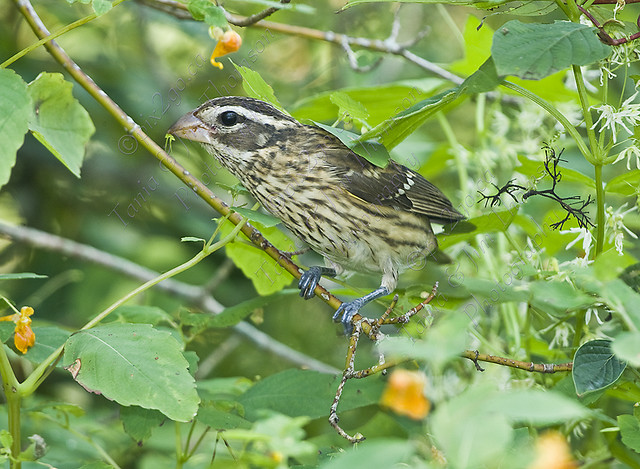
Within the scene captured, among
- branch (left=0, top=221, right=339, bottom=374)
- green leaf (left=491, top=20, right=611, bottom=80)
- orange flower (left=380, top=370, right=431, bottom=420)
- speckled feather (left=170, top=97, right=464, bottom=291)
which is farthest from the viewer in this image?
branch (left=0, top=221, right=339, bottom=374)

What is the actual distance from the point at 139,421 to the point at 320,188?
1205 mm

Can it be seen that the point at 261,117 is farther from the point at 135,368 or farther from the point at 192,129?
the point at 135,368

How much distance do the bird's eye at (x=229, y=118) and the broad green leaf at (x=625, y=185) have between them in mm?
1397

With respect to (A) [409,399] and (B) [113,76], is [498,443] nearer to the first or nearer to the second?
(A) [409,399]

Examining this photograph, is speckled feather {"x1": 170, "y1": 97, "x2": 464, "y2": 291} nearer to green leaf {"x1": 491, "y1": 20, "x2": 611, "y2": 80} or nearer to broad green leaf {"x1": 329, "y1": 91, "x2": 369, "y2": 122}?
broad green leaf {"x1": 329, "y1": 91, "x2": 369, "y2": 122}

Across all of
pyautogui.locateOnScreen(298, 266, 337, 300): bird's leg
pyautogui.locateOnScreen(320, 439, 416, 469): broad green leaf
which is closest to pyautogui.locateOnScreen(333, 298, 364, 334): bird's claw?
pyautogui.locateOnScreen(298, 266, 337, 300): bird's leg

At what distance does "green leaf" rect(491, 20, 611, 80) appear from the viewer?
1.62m

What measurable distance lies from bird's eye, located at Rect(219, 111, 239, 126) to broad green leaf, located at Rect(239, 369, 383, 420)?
3.39ft

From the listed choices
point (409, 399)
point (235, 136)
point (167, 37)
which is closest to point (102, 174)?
point (167, 37)

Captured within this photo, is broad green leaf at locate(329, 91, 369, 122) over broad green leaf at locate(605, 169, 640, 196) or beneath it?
over

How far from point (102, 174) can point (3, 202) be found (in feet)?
2.05

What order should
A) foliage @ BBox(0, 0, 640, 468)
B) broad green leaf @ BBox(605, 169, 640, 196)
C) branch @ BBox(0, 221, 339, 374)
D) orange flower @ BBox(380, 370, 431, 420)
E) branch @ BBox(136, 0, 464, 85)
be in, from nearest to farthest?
orange flower @ BBox(380, 370, 431, 420)
foliage @ BBox(0, 0, 640, 468)
broad green leaf @ BBox(605, 169, 640, 196)
branch @ BBox(136, 0, 464, 85)
branch @ BBox(0, 221, 339, 374)

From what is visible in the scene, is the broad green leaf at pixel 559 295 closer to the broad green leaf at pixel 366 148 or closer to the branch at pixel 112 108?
the broad green leaf at pixel 366 148

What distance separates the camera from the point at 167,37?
5395mm
